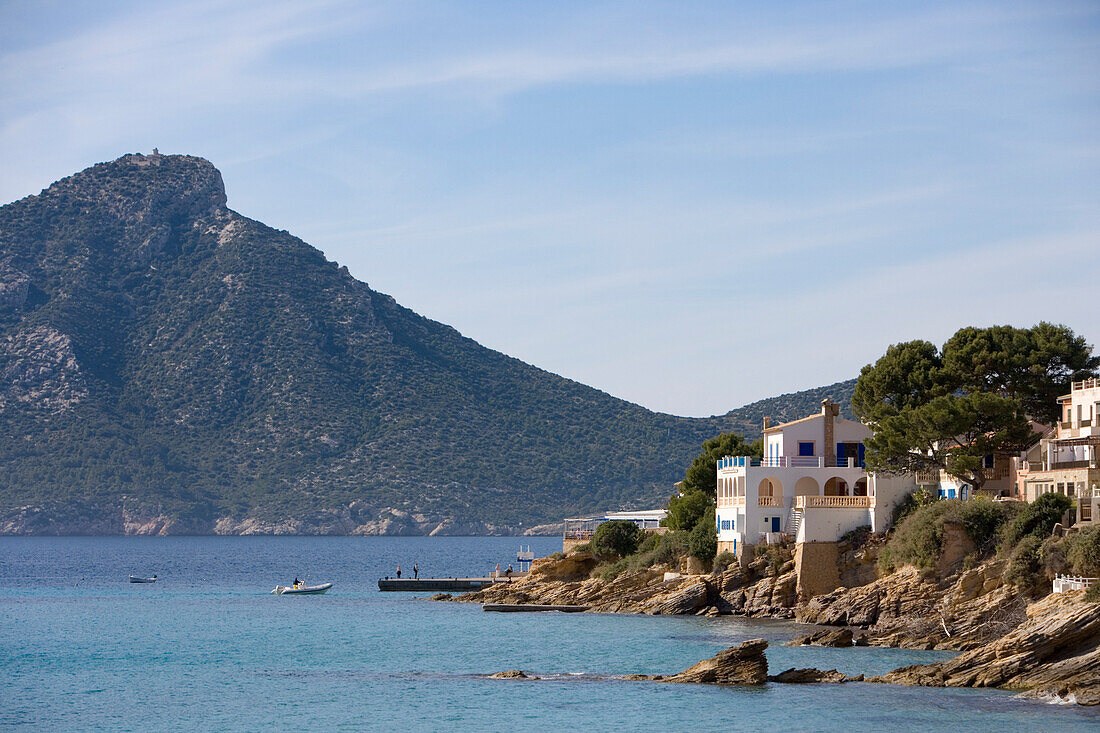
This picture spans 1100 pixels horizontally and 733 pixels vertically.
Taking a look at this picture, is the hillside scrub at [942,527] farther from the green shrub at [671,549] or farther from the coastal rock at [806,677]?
the green shrub at [671,549]

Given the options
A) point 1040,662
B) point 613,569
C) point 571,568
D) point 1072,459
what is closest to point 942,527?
point 1072,459

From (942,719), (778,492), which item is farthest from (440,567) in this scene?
(942,719)

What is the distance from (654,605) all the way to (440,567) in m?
69.5

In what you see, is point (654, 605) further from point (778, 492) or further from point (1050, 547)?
point (1050, 547)

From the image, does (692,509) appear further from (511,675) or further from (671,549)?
(511,675)

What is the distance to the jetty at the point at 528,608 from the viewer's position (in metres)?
74.1

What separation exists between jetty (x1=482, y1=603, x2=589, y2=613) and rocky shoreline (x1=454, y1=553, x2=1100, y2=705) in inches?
27.0

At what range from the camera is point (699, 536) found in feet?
236

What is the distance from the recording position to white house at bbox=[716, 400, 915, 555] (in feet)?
215

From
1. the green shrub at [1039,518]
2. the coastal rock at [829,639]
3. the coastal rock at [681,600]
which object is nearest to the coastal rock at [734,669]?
the coastal rock at [829,639]

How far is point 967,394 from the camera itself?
67.4 metres

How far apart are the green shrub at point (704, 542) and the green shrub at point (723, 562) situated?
138 centimetres

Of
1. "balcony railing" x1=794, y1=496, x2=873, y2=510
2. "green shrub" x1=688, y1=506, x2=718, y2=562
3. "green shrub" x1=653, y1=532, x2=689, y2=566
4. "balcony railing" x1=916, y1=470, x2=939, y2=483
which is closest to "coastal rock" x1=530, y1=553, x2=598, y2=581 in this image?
"green shrub" x1=653, y1=532, x2=689, y2=566

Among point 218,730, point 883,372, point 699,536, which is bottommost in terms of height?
point 218,730
